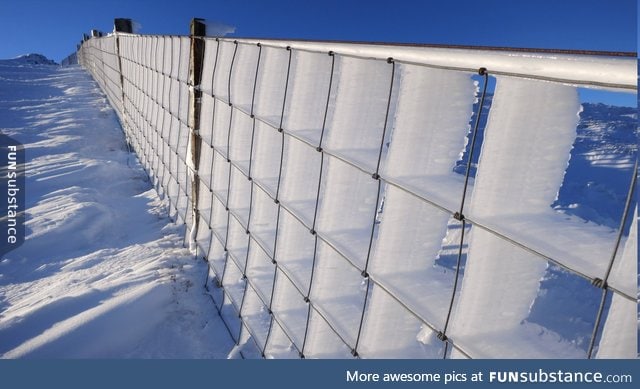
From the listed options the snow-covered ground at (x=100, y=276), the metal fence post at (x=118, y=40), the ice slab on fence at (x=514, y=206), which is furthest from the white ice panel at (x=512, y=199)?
the metal fence post at (x=118, y=40)

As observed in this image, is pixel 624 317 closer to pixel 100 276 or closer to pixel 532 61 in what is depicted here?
pixel 532 61

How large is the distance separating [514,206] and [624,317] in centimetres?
33

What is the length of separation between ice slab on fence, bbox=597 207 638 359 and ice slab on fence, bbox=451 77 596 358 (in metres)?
0.10

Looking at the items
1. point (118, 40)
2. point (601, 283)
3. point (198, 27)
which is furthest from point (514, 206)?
point (118, 40)

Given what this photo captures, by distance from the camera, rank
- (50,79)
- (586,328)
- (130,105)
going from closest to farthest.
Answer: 1. (586,328)
2. (130,105)
3. (50,79)

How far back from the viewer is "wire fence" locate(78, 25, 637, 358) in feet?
3.42

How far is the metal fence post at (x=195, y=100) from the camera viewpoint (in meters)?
2.84

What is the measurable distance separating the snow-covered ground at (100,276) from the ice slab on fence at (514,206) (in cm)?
178

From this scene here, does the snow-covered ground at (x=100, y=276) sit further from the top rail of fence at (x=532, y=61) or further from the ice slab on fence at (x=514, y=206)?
the top rail of fence at (x=532, y=61)

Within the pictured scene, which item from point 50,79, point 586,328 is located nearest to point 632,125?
point 586,328

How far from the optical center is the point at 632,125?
768 centimetres

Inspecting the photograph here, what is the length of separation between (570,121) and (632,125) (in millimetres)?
8684

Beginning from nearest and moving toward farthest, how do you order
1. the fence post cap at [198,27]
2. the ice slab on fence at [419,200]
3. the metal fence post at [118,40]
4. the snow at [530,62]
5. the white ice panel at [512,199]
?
1. the snow at [530,62]
2. the white ice panel at [512,199]
3. the ice slab on fence at [419,200]
4. the fence post cap at [198,27]
5. the metal fence post at [118,40]

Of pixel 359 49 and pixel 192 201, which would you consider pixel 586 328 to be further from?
pixel 192 201
